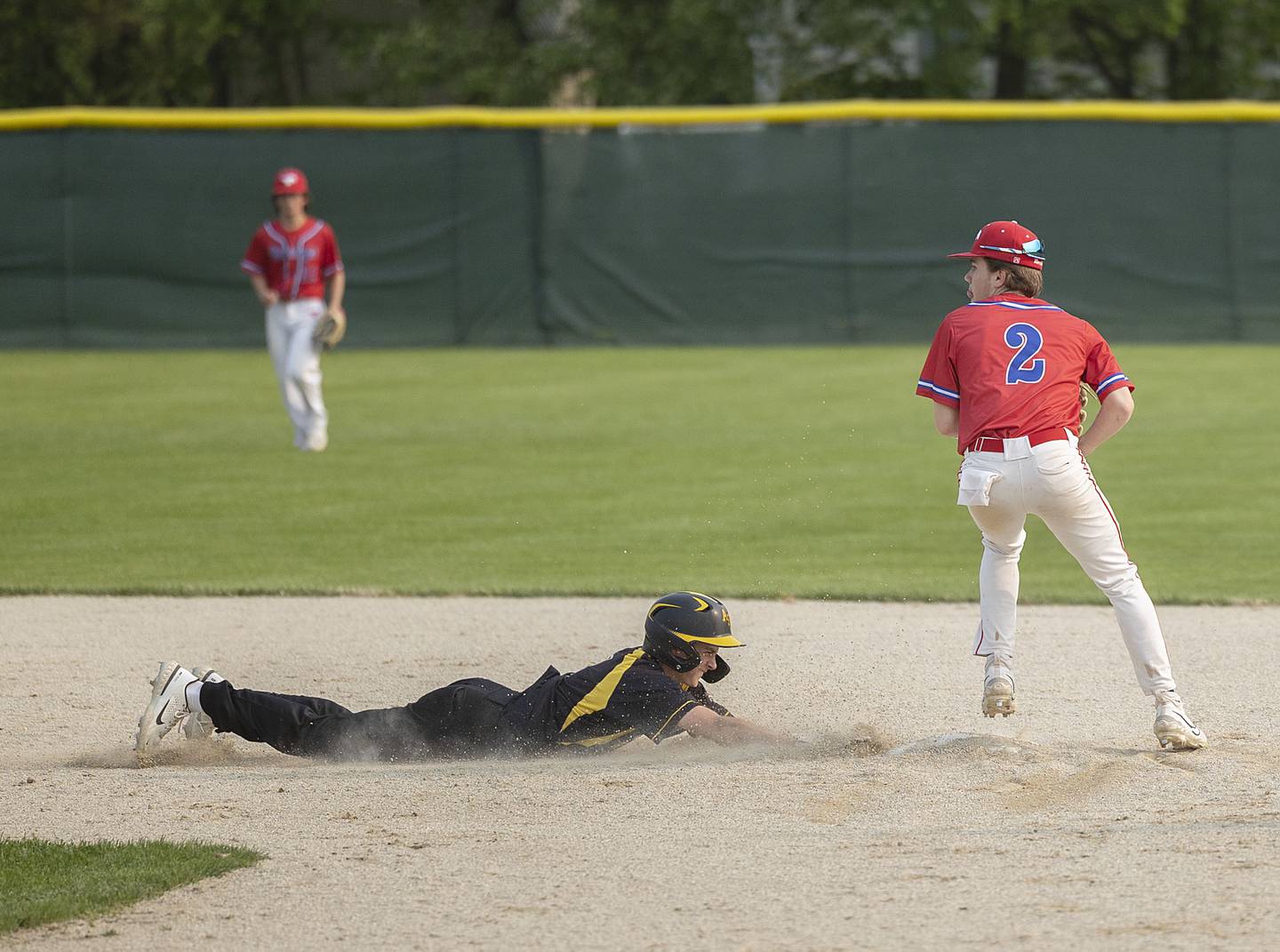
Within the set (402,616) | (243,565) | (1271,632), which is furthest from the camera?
(243,565)

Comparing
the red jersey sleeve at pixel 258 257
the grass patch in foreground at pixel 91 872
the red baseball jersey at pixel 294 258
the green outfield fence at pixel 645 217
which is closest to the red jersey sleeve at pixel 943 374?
the grass patch in foreground at pixel 91 872

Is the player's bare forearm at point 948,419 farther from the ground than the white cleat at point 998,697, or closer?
farther from the ground

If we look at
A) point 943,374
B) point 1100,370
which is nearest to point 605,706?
point 943,374

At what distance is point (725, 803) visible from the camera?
5.21 meters

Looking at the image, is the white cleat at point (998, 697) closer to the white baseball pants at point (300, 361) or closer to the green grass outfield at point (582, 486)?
the green grass outfield at point (582, 486)

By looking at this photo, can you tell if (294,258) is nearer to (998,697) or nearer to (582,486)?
(582,486)

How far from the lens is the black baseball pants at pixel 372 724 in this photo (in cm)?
593

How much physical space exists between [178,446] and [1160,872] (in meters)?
11.0

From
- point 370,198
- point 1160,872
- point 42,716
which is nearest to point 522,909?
point 1160,872

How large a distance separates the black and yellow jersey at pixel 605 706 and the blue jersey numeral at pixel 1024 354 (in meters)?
1.45

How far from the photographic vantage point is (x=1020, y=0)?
24.6 m

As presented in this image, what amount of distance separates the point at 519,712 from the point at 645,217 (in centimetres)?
1658

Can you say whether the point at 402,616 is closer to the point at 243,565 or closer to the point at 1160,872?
the point at 243,565

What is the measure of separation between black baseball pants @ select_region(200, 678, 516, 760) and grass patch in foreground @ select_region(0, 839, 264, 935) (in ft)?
3.47
